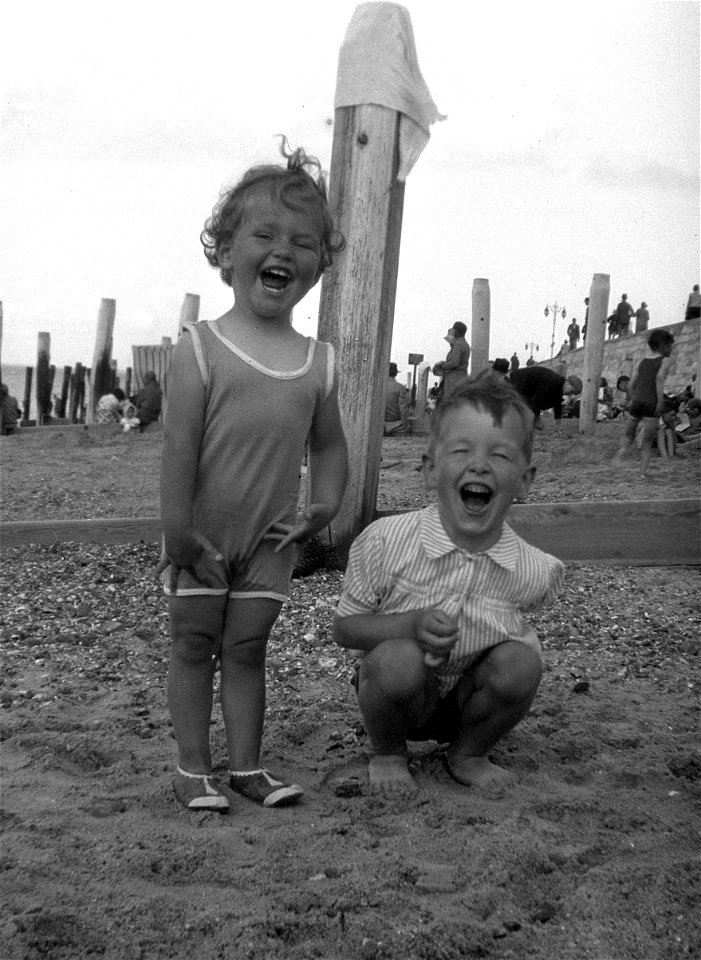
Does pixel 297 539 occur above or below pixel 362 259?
below

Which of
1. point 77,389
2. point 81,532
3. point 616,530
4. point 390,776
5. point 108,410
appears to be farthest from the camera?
point 77,389

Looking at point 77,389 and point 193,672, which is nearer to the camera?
point 193,672

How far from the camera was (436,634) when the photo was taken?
2.63 metres

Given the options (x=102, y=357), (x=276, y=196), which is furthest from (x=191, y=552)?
(x=102, y=357)

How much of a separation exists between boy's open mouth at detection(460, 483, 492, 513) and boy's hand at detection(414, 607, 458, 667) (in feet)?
0.95

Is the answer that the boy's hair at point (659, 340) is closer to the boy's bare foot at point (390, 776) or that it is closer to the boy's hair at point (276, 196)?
the boy's hair at point (276, 196)

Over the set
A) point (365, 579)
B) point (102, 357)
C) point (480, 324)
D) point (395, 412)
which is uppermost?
point (480, 324)

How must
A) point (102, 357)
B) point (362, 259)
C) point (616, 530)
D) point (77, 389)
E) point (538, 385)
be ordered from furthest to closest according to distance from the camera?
point (77, 389) → point (102, 357) → point (538, 385) → point (616, 530) → point (362, 259)

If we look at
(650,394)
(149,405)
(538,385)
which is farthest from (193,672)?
(149,405)

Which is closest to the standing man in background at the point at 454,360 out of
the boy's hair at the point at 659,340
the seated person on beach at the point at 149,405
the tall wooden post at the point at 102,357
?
the boy's hair at the point at 659,340

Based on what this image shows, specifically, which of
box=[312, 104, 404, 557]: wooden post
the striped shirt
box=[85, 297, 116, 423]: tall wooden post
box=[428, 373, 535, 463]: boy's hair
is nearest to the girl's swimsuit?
the striped shirt

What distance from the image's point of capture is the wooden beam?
15.6ft

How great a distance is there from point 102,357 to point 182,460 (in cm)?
1833

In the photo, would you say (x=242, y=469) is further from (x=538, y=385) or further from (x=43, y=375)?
(x=43, y=375)
